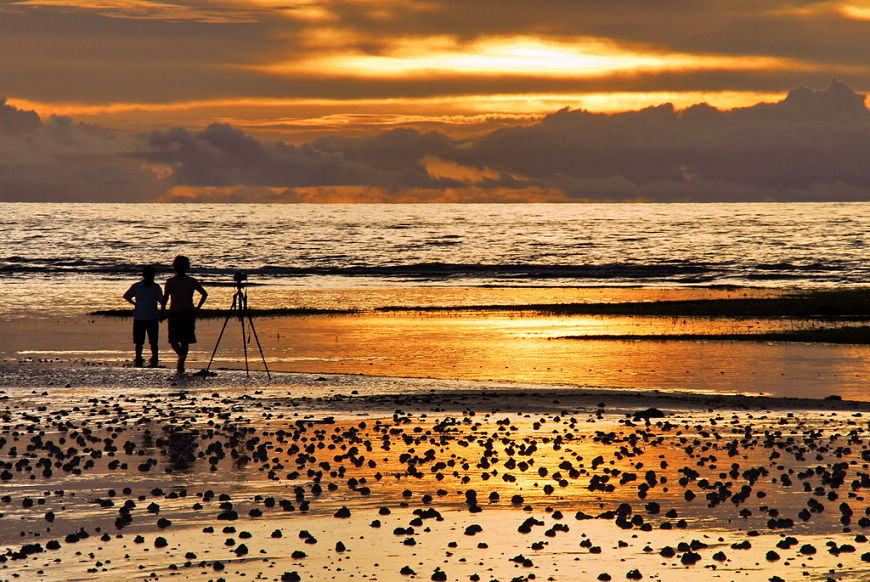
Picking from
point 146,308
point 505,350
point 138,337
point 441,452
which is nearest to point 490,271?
point 505,350

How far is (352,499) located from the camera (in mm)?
12195

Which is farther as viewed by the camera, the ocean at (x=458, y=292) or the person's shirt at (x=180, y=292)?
the ocean at (x=458, y=292)

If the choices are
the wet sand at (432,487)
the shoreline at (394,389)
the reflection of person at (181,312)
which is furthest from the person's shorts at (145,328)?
the wet sand at (432,487)

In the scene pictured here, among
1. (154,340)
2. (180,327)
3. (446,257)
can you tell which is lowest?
(446,257)

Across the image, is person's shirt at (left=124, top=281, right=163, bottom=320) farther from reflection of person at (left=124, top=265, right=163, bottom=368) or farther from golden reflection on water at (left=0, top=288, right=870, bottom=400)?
golden reflection on water at (left=0, top=288, right=870, bottom=400)

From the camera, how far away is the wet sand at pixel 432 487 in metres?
9.55

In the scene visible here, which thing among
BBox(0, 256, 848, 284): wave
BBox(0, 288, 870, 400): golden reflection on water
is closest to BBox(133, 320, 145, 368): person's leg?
BBox(0, 288, 870, 400): golden reflection on water

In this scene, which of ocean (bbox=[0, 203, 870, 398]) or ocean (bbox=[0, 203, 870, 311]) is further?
ocean (bbox=[0, 203, 870, 311])

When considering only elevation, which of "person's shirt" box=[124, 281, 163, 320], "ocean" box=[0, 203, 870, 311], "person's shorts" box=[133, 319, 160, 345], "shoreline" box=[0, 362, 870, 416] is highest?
"person's shirt" box=[124, 281, 163, 320]

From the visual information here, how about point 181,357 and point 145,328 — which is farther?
point 145,328

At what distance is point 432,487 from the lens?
12.9 metres

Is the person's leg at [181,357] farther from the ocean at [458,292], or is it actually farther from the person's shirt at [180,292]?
the ocean at [458,292]

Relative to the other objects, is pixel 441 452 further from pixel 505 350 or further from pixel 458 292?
pixel 458 292

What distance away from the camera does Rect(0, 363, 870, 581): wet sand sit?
9.55m
